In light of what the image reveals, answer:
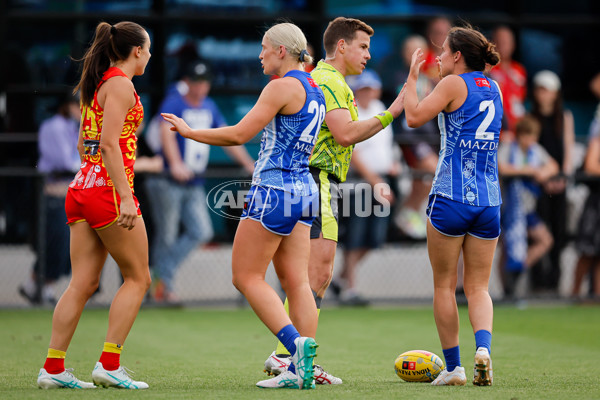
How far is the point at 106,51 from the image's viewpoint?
5906 mm

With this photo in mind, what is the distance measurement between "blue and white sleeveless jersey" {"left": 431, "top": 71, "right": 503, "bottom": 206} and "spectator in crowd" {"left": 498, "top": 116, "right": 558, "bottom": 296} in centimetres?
556

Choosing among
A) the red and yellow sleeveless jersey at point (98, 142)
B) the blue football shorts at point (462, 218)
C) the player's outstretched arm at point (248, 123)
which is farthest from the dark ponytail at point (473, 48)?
the red and yellow sleeveless jersey at point (98, 142)

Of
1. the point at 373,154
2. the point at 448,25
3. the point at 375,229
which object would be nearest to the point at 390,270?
the point at 375,229

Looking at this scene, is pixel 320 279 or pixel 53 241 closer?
pixel 320 279

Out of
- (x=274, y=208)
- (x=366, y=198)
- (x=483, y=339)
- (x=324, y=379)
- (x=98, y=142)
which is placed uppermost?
(x=98, y=142)

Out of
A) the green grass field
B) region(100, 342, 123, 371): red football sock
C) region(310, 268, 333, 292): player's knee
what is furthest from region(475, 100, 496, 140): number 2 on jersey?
region(100, 342, 123, 371): red football sock

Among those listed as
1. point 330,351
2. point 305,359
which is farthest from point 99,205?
point 330,351

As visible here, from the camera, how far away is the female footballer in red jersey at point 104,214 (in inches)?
229

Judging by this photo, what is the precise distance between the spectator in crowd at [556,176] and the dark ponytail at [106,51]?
22.7ft

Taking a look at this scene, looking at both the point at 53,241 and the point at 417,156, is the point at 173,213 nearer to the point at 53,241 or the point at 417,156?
the point at 53,241

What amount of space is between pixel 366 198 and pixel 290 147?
550cm

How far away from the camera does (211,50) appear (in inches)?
611

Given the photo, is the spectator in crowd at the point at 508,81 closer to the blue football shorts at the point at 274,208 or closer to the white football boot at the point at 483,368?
the white football boot at the point at 483,368

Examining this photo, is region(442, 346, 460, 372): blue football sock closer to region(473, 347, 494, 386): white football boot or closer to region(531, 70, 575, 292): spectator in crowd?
region(473, 347, 494, 386): white football boot
